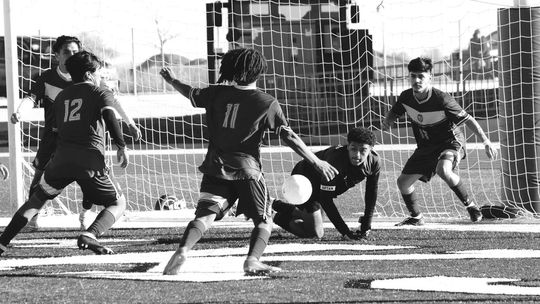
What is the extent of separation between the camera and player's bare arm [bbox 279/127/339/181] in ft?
22.0

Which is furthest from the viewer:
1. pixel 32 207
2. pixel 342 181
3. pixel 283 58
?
pixel 283 58

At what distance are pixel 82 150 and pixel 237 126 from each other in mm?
1497

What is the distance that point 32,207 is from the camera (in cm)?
777

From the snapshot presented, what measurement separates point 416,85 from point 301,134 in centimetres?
1379

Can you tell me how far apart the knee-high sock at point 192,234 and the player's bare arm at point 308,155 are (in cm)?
80

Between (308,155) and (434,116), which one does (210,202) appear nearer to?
(308,155)

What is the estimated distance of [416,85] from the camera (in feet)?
33.7

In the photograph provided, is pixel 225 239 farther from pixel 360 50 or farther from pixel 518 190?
pixel 360 50

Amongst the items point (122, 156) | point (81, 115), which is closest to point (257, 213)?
point (122, 156)

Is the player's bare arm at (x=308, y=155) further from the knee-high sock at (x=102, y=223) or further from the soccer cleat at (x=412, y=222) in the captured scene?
the soccer cleat at (x=412, y=222)

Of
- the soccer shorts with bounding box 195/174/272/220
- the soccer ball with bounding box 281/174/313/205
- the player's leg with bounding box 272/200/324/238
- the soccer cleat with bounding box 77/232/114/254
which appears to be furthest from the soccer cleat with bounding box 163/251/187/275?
the player's leg with bounding box 272/200/324/238

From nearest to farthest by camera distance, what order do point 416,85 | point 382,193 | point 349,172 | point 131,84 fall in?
1. point 349,172
2. point 416,85
3. point 382,193
4. point 131,84

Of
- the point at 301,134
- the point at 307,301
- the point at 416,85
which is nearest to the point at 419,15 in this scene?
the point at 416,85

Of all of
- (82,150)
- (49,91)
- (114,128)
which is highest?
(49,91)
